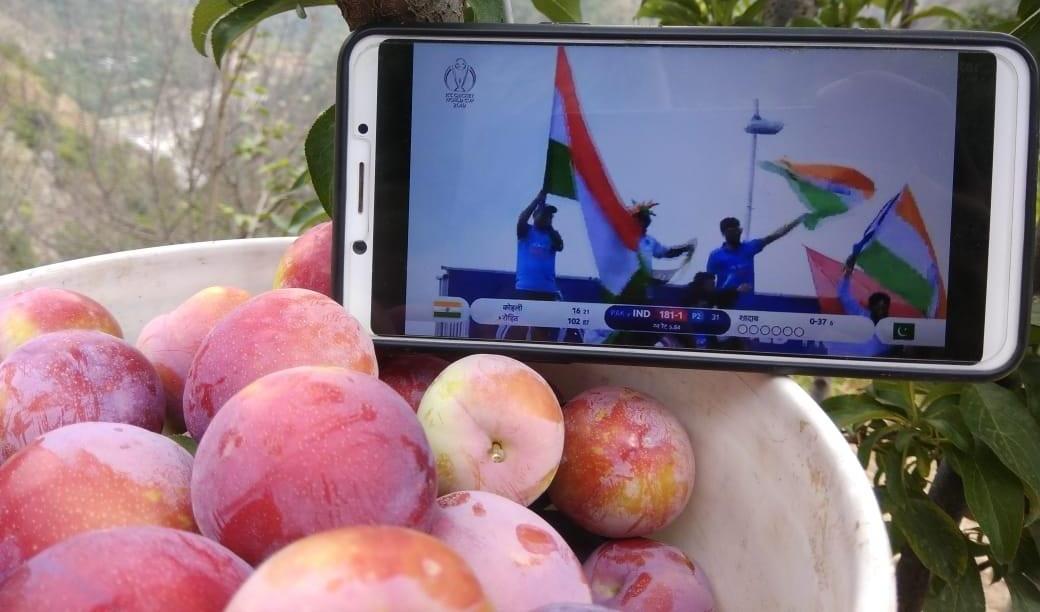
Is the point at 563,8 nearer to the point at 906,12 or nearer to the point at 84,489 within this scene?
the point at 84,489

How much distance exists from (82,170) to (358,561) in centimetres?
196

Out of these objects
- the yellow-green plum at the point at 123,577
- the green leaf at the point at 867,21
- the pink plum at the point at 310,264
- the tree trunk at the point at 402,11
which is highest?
the green leaf at the point at 867,21

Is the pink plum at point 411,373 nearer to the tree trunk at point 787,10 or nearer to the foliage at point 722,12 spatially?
the tree trunk at point 787,10

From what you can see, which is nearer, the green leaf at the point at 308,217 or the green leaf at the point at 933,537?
the green leaf at the point at 933,537

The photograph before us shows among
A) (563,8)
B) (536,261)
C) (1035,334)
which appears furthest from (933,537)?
(563,8)

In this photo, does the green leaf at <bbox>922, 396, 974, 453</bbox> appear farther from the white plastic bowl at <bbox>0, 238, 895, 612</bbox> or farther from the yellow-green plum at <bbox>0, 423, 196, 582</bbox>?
the yellow-green plum at <bbox>0, 423, 196, 582</bbox>

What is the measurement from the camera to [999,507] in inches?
25.4

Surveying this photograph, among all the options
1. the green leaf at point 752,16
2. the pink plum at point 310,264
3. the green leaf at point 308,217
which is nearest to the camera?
the pink plum at point 310,264

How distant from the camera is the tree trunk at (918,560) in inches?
29.8

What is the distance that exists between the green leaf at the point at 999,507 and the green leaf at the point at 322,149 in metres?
0.57

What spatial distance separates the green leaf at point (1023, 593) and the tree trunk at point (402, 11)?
28.6 inches

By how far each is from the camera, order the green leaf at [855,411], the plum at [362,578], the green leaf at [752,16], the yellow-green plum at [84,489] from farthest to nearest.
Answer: the green leaf at [752,16] < the green leaf at [855,411] < the yellow-green plum at [84,489] < the plum at [362,578]

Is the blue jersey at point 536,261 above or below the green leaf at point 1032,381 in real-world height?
above

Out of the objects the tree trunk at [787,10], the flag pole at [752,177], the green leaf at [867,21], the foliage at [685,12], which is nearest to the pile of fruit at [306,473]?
the flag pole at [752,177]
